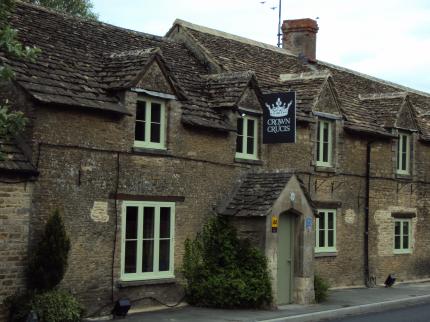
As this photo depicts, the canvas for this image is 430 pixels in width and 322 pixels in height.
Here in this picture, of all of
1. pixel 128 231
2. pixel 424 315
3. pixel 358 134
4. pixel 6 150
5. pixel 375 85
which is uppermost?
pixel 375 85

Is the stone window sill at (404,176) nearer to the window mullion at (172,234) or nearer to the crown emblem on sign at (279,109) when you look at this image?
the crown emblem on sign at (279,109)

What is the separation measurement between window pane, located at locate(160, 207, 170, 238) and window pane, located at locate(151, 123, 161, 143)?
1.64m

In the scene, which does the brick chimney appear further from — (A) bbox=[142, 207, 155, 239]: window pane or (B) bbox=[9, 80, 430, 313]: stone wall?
(A) bbox=[142, 207, 155, 239]: window pane

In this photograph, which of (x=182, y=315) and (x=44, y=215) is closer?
(x=44, y=215)

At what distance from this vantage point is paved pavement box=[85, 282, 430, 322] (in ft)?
51.1

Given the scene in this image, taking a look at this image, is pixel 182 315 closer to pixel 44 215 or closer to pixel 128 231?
pixel 128 231

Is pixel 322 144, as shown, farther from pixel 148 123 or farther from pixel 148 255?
pixel 148 255

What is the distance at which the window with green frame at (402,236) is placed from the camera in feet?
85.0

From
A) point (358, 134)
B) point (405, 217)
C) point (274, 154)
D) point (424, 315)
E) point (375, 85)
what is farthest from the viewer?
point (375, 85)

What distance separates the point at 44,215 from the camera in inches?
567

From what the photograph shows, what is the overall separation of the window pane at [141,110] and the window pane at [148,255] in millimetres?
2886

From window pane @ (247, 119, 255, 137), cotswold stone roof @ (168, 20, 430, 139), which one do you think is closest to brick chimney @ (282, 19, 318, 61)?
cotswold stone roof @ (168, 20, 430, 139)

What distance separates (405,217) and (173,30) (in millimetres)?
10631

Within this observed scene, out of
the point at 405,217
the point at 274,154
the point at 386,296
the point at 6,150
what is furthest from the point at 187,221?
the point at 405,217
